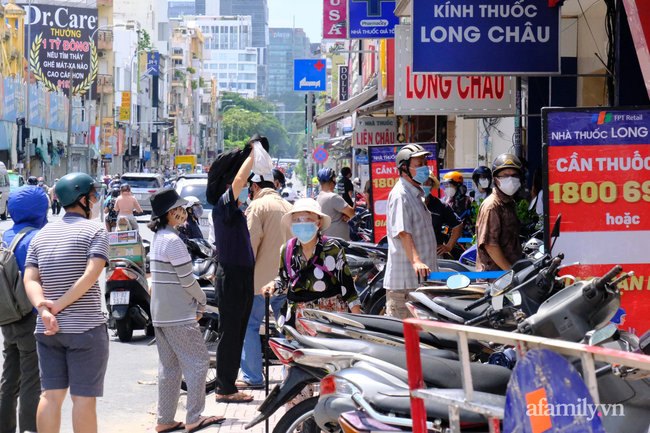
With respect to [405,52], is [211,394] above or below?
below

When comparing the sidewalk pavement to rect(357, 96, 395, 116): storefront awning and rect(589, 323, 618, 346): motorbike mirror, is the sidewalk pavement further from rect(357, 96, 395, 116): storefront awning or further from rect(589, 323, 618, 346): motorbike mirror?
rect(357, 96, 395, 116): storefront awning

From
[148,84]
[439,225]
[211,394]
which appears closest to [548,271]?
[211,394]

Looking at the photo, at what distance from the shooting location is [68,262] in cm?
489

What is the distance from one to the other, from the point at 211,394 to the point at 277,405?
2.98 metres

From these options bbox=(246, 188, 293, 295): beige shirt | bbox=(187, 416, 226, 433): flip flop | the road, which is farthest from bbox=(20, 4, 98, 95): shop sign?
bbox=(187, 416, 226, 433): flip flop

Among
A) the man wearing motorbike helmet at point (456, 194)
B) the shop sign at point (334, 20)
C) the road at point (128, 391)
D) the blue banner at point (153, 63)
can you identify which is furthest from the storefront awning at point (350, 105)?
the blue banner at point (153, 63)

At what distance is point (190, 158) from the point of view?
67.4m

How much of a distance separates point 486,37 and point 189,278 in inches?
149

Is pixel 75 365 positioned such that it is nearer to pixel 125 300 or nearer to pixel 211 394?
pixel 211 394

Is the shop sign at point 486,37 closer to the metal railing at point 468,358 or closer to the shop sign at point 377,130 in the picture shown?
the metal railing at point 468,358

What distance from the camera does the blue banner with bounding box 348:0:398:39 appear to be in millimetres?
18438

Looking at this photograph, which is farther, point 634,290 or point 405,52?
point 405,52

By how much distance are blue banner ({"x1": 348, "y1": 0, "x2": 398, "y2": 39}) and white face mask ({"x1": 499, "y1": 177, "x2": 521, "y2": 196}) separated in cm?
1276

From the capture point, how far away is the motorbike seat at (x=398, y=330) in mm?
4246
